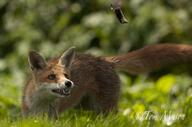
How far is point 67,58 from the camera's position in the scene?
933cm

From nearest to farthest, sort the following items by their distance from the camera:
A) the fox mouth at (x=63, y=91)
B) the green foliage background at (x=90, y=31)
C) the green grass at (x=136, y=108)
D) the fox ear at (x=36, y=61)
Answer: the green grass at (x=136, y=108), the fox mouth at (x=63, y=91), the fox ear at (x=36, y=61), the green foliage background at (x=90, y=31)

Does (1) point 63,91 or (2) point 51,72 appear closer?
(1) point 63,91

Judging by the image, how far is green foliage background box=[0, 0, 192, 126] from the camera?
12.7 metres

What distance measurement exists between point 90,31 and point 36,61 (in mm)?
5134

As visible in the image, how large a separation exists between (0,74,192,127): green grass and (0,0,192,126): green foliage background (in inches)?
1.1

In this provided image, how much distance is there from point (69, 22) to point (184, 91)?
140 inches

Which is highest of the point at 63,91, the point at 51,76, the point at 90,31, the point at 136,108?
the point at 51,76

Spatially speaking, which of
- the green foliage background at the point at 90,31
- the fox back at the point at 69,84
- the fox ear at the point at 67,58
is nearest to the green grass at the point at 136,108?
the green foliage background at the point at 90,31

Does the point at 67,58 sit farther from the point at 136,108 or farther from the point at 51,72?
the point at 136,108

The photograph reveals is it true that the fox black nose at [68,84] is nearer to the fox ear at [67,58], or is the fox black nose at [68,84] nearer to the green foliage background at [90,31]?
the fox ear at [67,58]

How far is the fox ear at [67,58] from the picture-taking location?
365 inches

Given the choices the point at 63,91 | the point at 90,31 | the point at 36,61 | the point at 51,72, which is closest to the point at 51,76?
the point at 51,72

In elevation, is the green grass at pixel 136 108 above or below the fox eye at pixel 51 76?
below

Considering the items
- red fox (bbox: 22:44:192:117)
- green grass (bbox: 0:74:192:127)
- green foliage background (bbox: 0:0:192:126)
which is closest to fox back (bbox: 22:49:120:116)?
red fox (bbox: 22:44:192:117)
